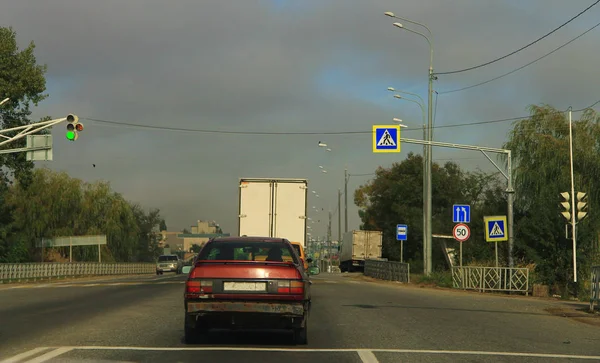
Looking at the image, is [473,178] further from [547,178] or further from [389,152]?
[389,152]

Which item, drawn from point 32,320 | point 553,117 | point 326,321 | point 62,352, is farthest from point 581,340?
point 553,117

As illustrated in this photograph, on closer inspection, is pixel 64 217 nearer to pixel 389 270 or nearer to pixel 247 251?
pixel 389 270

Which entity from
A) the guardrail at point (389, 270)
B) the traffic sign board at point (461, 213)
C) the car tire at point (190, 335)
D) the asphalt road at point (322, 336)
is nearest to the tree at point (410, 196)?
the guardrail at point (389, 270)

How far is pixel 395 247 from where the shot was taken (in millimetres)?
70438

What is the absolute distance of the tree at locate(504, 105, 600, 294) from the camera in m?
29.0

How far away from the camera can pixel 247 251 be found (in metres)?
10.7

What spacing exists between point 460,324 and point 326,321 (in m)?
2.56

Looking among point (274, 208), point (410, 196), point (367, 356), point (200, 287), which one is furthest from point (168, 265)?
point (367, 356)

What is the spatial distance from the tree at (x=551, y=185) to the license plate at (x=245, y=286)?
2138 centimetres

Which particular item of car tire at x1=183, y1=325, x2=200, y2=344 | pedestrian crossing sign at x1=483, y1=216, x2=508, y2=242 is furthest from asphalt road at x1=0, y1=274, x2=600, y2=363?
pedestrian crossing sign at x1=483, y1=216, x2=508, y2=242

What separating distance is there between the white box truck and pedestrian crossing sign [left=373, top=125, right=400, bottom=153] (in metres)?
4.37

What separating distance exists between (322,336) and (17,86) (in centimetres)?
3624

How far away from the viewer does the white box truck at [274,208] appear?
1032 inches

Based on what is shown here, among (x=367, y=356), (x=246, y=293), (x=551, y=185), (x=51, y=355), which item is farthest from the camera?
(x=551, y=185)
